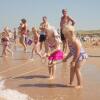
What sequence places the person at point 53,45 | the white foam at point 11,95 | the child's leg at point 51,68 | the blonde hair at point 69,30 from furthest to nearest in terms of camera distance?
the child's leg at point 51,68, the person at point 53,45, the blonde hair at point 69,30, the white foam at point 11,95

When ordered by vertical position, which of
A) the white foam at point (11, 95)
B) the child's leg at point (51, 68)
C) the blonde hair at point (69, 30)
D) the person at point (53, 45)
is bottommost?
the white foam at point (11, 95)

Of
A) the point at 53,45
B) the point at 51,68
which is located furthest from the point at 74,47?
the point at 51,68

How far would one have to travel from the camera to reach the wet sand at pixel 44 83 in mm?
8758

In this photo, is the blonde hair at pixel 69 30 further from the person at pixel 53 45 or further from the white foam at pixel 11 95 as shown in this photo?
the white foam at pixel 11 95

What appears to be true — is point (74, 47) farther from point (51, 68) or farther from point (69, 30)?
point (51, 68)

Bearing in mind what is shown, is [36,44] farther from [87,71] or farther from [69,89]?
[69,89]

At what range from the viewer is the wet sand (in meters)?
8.76

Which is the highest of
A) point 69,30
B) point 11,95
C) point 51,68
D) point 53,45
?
point 69,30

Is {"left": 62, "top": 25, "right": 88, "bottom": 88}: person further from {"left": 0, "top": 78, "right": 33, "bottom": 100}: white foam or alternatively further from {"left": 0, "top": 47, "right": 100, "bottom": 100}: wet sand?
{"left": 0, "top": 78, "right": 33, "bottom": 100}: white foam

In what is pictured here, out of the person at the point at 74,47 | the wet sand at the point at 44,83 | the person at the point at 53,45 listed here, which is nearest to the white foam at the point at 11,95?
the wet sand at the point at 44,83

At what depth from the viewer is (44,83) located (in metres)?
10.3

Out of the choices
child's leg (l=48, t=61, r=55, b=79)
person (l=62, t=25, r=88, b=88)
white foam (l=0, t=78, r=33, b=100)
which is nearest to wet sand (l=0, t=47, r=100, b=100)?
white foam (l=0, t=78, r=33, b=100)

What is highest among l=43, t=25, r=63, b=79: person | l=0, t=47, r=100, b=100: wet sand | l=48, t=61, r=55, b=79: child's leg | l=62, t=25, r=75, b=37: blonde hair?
l=62, t=25, r=75, b=37: blonde hair

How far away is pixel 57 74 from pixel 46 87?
82.3 inches
